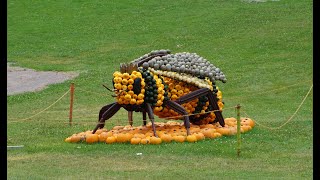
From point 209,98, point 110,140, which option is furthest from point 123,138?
→ point 209,98

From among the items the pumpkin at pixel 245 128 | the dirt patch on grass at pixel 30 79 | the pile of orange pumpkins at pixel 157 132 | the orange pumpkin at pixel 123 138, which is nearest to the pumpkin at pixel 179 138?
the pile of orange pumpkins at pixel 157 132

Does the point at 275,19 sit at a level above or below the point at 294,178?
above

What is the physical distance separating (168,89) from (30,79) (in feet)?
40.3

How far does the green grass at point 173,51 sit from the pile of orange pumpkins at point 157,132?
31 cm

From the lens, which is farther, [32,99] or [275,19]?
[275,19]

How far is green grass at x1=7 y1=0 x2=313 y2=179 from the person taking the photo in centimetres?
1583

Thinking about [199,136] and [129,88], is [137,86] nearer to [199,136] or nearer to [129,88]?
[129,88]

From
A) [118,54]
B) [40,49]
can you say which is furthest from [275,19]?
[40,49]

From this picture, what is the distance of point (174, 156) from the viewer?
16734 mm

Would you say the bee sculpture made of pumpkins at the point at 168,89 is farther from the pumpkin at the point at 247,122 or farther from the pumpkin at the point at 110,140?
the pumpkin at the point at 247,122

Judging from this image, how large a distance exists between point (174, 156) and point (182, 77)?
2817mm

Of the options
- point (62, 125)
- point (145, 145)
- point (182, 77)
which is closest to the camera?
point (145, 145)

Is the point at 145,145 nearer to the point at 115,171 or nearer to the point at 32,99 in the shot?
the point at 115,171
